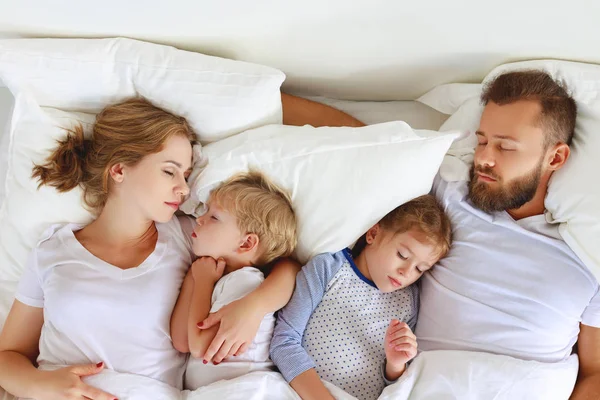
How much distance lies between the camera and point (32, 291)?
142 cm

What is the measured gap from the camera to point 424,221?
1.46 m

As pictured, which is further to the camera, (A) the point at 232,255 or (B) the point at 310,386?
(A) the point at 232,255

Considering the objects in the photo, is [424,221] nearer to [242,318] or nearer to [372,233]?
[372,233]

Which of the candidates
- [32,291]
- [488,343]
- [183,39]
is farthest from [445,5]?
[32,291]

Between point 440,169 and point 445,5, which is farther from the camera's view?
point 440,169

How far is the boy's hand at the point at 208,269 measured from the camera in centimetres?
147

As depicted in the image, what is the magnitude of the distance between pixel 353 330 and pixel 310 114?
24.7 inches

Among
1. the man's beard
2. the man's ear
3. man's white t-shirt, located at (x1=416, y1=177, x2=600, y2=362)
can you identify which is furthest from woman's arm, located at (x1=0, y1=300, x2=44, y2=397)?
the man's ear

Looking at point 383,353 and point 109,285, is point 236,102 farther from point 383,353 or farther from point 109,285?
point 383,353

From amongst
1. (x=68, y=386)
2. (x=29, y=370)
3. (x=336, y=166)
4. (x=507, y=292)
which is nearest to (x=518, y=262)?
(x=507, y=292)

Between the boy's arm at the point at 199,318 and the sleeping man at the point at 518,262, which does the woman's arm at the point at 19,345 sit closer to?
the boy's arm at the point at 199,318

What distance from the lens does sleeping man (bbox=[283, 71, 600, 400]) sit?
1426 mm

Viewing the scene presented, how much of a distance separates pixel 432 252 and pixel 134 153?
811mm

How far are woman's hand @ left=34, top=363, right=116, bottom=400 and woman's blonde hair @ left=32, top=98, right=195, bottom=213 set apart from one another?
0.43 m
